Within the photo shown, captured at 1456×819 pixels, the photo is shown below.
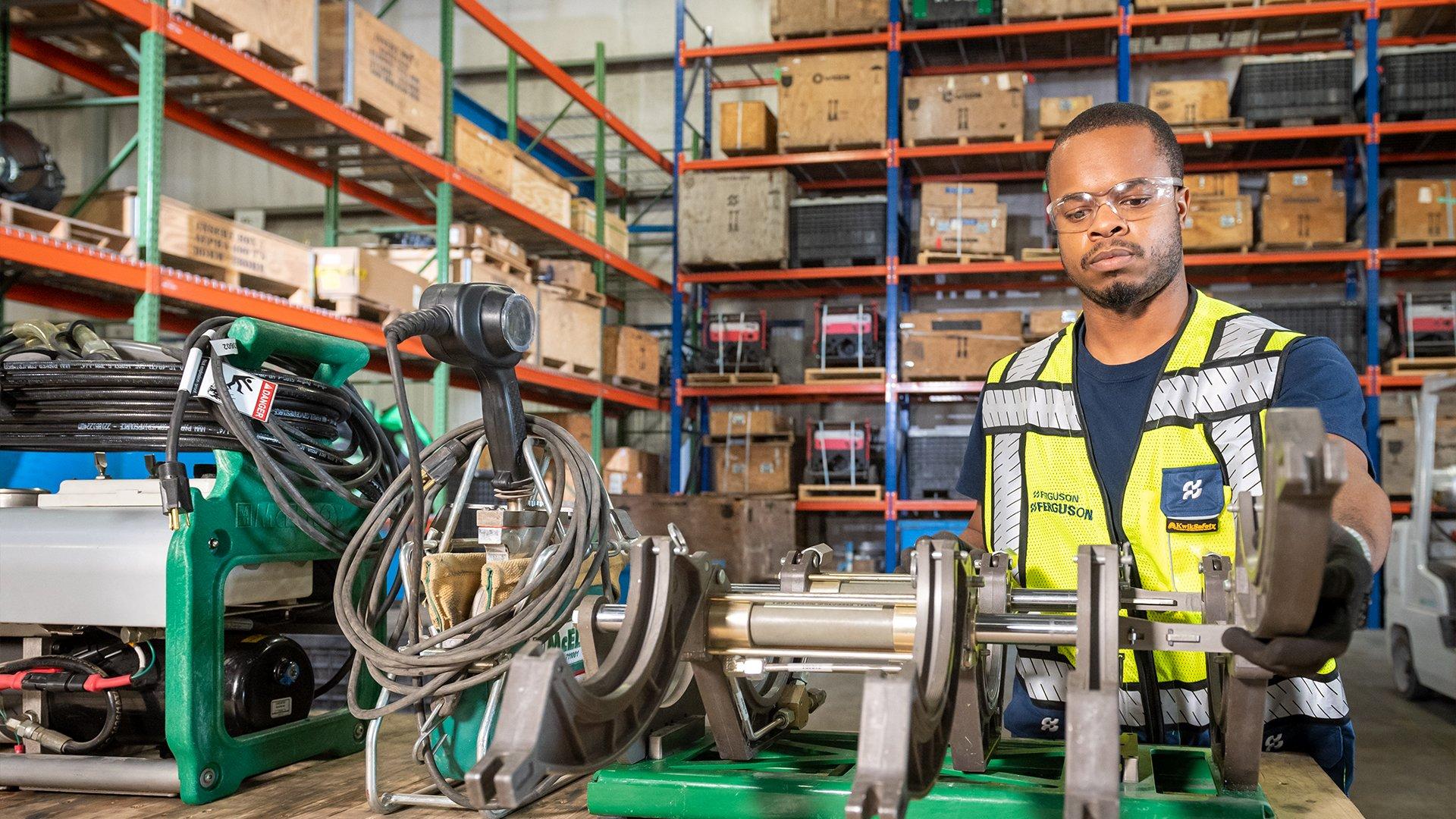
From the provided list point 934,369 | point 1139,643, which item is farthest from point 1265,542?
point 934,369

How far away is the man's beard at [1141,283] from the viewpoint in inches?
73.2

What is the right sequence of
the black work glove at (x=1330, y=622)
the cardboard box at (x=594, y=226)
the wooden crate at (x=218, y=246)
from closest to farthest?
1. the black work glove at (x=1330, y=622)
2. the wooden crate at (x=218, y=246)
3. the cardboard box at (x=594, y=226)

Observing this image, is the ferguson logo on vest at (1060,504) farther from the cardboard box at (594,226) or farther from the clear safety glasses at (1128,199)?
the cardboard box at (594,226)

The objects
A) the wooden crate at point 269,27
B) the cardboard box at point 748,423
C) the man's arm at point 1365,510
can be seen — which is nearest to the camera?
the man's arm at point 1365,510

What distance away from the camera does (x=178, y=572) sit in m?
1.37

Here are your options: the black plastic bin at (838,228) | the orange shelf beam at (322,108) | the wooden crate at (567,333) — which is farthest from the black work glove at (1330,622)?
the black plastic bin at (838,228)

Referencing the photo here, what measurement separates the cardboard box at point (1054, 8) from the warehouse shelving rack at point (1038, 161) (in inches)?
2.3

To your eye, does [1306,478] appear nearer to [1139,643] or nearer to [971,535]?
[1139,643]

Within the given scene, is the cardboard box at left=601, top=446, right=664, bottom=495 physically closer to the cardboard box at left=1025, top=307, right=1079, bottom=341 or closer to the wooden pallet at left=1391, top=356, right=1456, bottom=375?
the cardboard box at left=1025, top=307, right=1079, bottom=341

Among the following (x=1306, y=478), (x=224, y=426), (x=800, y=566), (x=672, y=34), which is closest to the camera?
(x=1306, y=478)

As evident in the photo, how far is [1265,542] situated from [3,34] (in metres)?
6.77

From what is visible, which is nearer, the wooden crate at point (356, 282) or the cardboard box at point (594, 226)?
the wooden crate at point (356, 282)

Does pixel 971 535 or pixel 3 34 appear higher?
pixel 3 34

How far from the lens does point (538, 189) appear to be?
8.45 m
